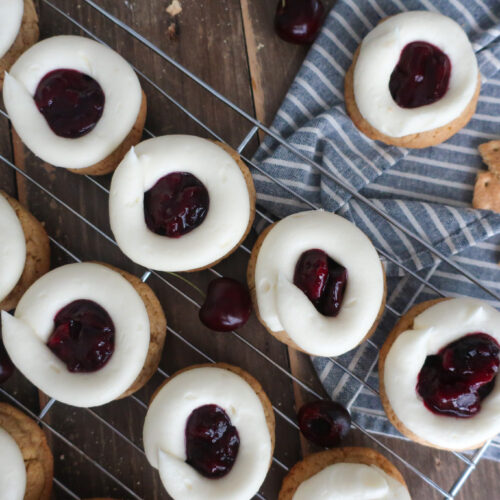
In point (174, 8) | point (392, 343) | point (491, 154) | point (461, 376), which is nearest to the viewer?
point (461, 376)

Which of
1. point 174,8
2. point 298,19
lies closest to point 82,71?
point 174,8

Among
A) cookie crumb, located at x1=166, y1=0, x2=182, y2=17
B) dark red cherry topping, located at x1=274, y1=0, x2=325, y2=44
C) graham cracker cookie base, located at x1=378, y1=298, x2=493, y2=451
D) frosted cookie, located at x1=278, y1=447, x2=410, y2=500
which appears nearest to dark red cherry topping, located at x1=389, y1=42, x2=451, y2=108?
dark red cherry topping, located at x1=274, y1=0, x2=325, y2=44

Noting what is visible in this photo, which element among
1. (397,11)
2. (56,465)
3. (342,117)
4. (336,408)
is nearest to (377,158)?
(342,117)

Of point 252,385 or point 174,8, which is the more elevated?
point 174,8

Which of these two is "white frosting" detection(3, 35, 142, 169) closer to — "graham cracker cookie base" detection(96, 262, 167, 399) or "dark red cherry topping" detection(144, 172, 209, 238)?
"dark red cherry topping" detection(144, 172, 209, 238)

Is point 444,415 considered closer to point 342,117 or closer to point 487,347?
point 487,347

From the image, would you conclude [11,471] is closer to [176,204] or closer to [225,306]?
[225,306]
